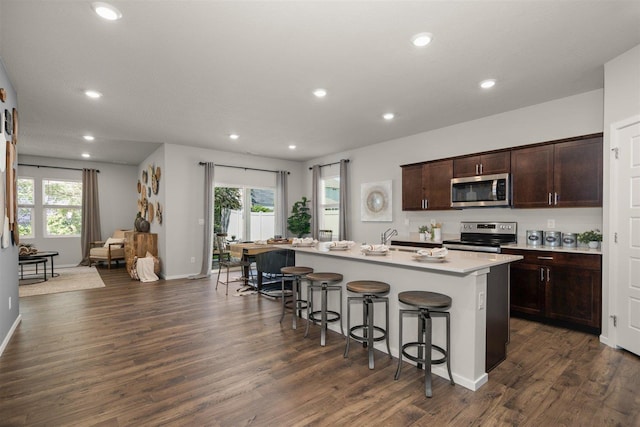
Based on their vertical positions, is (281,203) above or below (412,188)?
below

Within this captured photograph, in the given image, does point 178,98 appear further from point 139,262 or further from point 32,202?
point 32,202

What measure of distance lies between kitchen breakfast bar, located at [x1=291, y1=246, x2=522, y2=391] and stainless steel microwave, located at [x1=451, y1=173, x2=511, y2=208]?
1.82m

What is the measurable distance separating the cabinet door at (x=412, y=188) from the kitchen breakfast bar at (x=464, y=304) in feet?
8.77

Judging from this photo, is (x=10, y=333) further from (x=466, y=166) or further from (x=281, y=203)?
(x=466, y=166)

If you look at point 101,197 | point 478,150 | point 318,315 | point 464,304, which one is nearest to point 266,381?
point 318,315

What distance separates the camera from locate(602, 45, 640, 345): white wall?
290cm

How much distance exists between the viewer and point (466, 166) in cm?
480

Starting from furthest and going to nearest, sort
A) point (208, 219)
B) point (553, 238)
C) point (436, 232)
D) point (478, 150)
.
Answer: point (208, 219)
point (436, 232)
point (478, 150)
point (553, 238)

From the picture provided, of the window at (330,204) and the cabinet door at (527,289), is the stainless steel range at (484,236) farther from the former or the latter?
the window at (330,204)

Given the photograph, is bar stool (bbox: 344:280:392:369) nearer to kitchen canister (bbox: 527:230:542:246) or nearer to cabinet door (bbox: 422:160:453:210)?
kitchen canister (bbox: 527:230:542:246)

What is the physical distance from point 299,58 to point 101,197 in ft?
28.2

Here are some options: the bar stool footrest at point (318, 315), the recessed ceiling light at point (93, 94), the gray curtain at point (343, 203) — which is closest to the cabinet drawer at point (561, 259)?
the bar stool footrest at point (318, 315)

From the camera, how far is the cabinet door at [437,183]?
5023mm

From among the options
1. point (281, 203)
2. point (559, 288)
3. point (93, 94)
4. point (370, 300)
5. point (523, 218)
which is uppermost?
point (93, 94)
